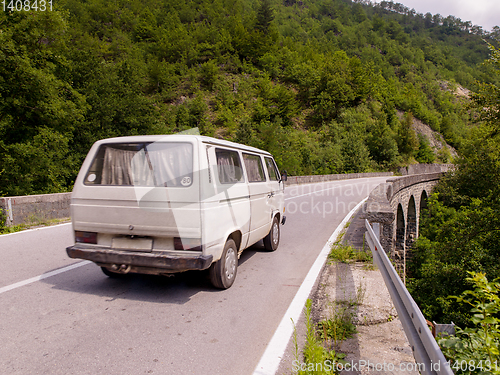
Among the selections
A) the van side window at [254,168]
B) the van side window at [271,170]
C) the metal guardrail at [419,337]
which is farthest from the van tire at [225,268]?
the van side window at [271,170]

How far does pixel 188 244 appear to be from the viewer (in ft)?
13.3

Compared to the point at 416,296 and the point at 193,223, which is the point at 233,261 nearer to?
the point at 193,223

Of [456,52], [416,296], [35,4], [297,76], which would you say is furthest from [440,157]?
[456,52]

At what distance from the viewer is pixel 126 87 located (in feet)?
98.7

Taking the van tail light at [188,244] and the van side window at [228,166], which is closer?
the van tail light at [188,244]

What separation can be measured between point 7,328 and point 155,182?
2.14m

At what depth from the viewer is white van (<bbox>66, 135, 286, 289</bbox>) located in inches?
159

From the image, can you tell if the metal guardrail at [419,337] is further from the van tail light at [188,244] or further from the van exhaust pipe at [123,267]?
the van exhaust pipe at [123,267]

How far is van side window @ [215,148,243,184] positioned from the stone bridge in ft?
8.59

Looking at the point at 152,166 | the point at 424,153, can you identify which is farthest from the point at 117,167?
the point at 424,153

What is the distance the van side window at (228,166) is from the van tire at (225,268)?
2.96 ft

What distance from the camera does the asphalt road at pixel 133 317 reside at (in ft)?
9.41

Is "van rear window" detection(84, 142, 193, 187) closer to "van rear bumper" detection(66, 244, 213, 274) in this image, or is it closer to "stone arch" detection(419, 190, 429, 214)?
"van rear bumper" detection(66, 244, 213, 274)

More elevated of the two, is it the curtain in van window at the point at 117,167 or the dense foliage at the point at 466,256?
the curtain in van window at the point at 117,167
